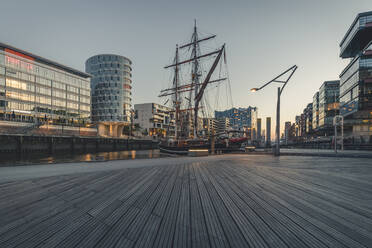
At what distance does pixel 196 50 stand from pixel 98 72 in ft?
223

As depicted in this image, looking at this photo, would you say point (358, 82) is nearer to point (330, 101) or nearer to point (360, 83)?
point (360, 83)

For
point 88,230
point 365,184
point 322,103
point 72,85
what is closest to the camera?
point 88,230

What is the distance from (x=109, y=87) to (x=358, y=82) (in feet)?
324

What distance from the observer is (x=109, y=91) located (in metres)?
86.5

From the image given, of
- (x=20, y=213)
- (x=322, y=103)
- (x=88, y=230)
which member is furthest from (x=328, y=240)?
(x=322, y=103)

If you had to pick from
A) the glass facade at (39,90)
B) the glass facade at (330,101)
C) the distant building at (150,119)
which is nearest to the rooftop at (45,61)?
the glass facade at (39,90)

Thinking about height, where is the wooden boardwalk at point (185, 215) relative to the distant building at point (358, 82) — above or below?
below

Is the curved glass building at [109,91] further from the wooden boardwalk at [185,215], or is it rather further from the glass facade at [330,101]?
the glass facade at [330,101]

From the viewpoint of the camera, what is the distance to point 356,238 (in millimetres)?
2430

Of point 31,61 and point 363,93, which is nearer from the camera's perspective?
point 363,93

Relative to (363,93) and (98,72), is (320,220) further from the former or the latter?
(98,72)

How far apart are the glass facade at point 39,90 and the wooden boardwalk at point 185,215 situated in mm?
71467

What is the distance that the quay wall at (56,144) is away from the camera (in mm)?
35656

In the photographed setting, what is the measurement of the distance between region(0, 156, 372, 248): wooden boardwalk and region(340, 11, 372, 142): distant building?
2477 inches
